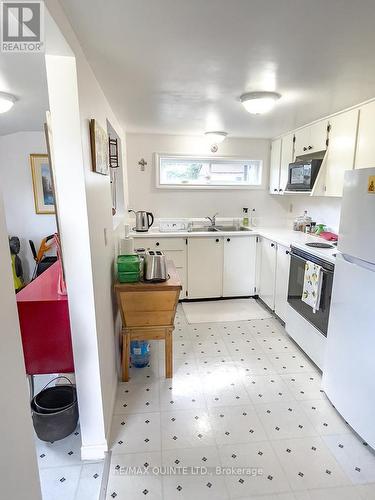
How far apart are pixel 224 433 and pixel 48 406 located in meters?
1.10

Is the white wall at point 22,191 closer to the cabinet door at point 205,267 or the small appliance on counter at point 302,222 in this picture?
the cabinet door at point 205,267

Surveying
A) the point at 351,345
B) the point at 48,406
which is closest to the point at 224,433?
the point at 351,345

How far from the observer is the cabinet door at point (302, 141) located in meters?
3.10

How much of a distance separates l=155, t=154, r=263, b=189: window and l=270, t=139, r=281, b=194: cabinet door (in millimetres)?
192

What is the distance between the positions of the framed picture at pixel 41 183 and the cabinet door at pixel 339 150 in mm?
3090

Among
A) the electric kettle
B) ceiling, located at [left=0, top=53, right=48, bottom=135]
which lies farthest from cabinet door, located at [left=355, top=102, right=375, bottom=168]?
the electric kettle

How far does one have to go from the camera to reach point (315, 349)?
2.46m

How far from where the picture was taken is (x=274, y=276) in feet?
11.0

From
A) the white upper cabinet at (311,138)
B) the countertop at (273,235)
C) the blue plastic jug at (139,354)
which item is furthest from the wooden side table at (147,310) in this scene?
the white upper cabinet at (311,138)

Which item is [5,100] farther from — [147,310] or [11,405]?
[11,405]

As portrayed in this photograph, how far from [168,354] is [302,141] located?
2.58 metres

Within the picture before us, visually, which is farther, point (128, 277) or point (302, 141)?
point (302, 141)

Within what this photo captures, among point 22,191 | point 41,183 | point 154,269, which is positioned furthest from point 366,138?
point 22,191

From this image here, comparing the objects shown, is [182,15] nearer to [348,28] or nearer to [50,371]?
[348,28]
